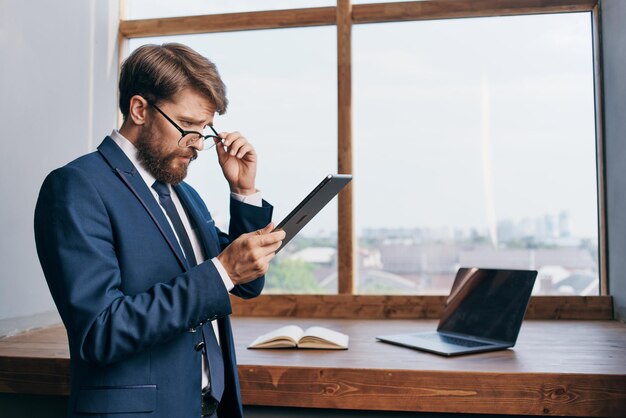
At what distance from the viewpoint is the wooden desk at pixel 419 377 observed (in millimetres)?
1591

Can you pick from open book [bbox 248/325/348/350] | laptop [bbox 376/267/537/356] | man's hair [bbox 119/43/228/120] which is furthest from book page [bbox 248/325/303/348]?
man's hair [bbox 119/43/228/120]

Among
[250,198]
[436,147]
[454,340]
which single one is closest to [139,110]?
[250,198]

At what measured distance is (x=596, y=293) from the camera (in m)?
2.60

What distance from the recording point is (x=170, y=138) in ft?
4.81

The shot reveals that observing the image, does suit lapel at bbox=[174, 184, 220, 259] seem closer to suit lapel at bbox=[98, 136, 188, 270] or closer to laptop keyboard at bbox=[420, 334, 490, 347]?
suit lapel at bbox=[98, 136, 188, 270]

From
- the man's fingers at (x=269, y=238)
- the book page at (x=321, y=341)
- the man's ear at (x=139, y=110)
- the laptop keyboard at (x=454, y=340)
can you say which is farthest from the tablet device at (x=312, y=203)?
the laptop keyboard at (x=454, y=340)

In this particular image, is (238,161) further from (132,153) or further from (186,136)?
(132,153)

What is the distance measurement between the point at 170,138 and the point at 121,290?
38cm

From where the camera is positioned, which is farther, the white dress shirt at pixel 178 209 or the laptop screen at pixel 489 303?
the laptop screen at pixel 489 303

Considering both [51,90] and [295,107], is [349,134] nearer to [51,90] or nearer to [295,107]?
[295,107]

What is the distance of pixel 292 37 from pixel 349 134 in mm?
554

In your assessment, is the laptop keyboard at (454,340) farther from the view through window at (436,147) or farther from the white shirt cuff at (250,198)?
the white shirt cuff at (250,198)

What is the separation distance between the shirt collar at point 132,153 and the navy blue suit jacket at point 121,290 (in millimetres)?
43

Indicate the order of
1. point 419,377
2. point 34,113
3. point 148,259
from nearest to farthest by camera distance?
point 148,259 < point 419,377 < point 34,113
